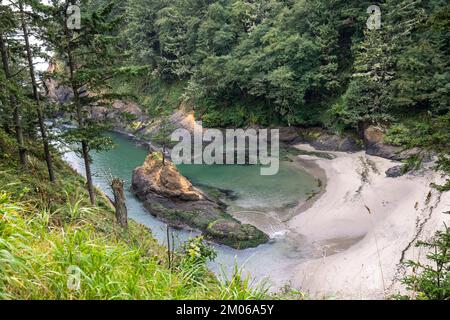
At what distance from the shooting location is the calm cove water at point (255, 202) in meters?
15.7

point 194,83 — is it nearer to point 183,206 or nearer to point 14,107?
point 183,206

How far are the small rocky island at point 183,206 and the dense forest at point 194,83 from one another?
444cm

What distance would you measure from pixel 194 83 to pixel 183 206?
65.8 feet

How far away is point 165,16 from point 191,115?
13183mm

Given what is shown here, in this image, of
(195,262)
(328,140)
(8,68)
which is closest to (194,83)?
(328,140)

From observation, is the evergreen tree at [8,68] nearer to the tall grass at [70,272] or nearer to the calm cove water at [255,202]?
the calm cove water at [255,202]

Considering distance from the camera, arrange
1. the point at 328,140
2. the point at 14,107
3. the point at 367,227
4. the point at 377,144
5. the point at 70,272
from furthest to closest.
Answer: the point at 328,140 → the point at 377,144 → the point at 367,227 → the point at 14,107 → the point at 70,272

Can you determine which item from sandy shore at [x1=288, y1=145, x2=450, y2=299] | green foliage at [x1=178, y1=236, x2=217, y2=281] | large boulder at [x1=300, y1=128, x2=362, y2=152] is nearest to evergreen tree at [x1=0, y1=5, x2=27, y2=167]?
green foliage at [x1=178, y1=236, x2=217, y2=281]

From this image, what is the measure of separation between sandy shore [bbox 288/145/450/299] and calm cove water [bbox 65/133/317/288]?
839mm

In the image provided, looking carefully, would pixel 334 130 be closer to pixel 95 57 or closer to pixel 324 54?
pixel 324 54

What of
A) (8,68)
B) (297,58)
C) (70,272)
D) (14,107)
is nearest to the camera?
(70,272)

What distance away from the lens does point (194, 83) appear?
38.2 metres

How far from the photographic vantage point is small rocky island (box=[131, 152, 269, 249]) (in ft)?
58.6
